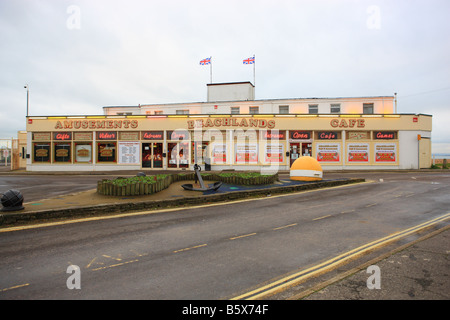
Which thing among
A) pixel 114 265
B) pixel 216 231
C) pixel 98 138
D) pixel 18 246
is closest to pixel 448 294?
pixel 216 231

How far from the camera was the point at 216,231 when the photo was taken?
7.44 m

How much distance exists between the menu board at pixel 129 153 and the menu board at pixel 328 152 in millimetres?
20053

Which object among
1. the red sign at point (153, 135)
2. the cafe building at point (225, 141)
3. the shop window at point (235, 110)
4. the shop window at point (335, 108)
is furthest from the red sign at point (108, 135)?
the shop window at point (335, 108)

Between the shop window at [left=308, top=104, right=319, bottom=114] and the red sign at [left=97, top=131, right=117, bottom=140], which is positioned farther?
the shop window at [left=308, top=104, right=319, bottom=114]

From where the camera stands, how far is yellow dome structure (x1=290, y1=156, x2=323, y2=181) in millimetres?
17766

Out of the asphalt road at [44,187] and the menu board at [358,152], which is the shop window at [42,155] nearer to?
the asphalt road at [44,187]

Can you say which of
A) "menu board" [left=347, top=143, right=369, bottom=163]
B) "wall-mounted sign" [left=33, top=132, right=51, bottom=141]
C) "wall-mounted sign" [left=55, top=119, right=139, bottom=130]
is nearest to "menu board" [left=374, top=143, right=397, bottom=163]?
"menu board" [left=347, top=143, right=369, bottom=163]

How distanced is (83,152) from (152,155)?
782 centimetres

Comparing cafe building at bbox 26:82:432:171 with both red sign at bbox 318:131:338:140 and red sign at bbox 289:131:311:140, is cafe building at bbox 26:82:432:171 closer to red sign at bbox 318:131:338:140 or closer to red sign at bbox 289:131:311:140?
red sign at bbox 318:131:338:140

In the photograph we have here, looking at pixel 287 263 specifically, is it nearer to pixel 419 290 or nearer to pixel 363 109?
pixel 419 290

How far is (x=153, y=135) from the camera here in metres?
29.9

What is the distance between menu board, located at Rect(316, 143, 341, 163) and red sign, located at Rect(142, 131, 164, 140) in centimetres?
1754

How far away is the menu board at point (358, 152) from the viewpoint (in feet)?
98.0
